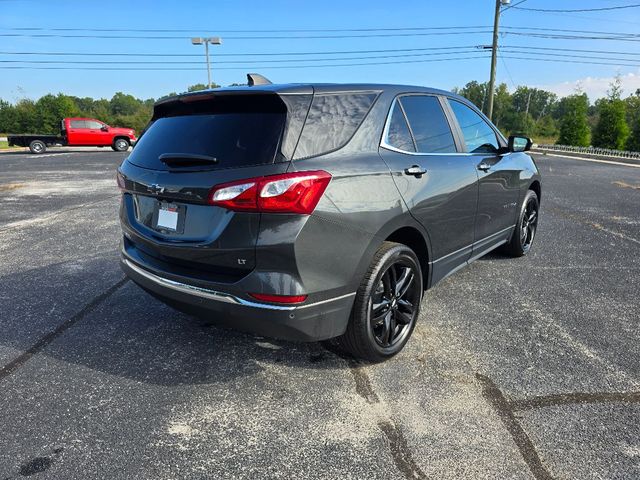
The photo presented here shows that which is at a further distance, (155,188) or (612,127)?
(612,127)

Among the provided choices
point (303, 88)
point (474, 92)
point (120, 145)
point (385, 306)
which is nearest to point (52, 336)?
point (385, 306)

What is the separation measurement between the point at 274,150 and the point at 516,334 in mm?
2248

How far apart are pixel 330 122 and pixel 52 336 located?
2480 mm

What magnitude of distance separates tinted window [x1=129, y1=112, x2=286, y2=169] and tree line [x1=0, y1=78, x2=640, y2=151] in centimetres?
1290

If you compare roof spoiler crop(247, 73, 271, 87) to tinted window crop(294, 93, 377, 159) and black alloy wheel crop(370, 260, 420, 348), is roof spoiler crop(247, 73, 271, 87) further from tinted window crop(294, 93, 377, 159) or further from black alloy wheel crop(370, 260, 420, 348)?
black alloy wheel crop(370, 260, 420, 348)

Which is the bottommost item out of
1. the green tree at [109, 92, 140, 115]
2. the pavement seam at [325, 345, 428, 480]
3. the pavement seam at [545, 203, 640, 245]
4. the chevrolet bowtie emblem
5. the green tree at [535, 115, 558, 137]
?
→ the pavement seam at [325, 345, 428, 480]

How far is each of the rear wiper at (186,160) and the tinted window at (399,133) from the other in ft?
3.60

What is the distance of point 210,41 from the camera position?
99.5 feet

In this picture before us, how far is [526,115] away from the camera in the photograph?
80125 millimetres

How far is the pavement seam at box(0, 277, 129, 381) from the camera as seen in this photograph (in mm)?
2744

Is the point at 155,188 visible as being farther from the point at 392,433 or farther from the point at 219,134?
the point at 392,433

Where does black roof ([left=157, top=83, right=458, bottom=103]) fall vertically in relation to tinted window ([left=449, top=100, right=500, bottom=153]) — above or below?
above

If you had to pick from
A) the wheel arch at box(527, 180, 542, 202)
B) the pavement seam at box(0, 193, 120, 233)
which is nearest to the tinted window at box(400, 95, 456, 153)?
the wheel arch at box(527, 180, 542, 202)

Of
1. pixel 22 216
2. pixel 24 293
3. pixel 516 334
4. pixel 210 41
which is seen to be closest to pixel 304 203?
pixel 516 334
